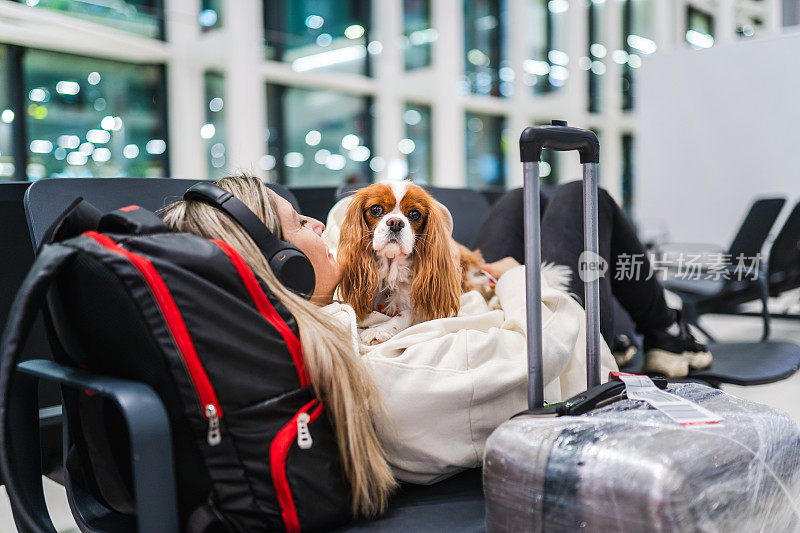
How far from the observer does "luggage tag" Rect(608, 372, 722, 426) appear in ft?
2.92

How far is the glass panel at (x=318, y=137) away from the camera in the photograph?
266 inches

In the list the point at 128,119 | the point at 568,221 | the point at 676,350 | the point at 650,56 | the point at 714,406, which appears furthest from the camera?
the point at 650,56

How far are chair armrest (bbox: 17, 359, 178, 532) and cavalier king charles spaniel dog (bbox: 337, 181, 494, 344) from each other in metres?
0.50

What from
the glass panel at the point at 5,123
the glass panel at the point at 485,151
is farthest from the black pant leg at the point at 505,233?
the glass panel at the point at 485,151

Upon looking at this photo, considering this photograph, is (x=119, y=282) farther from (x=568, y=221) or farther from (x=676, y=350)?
(x=676, y=350)

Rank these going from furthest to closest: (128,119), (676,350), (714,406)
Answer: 1. (128,119)
2. (676,350)
3. (714,406)

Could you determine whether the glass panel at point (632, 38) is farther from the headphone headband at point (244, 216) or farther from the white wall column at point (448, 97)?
the headphone headband at point (244, 216)

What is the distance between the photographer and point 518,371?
1074 millimetres

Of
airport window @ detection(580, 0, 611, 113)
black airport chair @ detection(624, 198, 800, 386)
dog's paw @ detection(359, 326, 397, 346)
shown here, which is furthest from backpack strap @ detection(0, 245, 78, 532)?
airport window @ detection(580, 0, 611, 113)

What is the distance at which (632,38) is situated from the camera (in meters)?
10.8

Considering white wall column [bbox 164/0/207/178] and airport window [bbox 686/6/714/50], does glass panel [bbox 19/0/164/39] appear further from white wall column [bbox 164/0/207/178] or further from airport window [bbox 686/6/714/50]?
airport window [bbox 686/6/714/50]

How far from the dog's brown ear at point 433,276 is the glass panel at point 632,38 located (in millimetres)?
10173

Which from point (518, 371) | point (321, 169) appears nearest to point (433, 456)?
point (518, 371)

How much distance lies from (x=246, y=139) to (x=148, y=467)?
5525 mm
